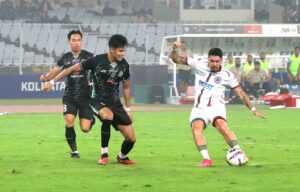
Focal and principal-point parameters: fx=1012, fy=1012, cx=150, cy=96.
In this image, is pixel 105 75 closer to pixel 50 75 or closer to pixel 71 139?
pixel 50 75

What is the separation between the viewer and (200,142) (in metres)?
14.4

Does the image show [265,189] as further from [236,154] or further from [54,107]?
[54,107]

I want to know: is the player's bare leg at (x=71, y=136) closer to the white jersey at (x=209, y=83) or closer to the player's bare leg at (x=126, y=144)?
the player's bare leg at (x=126, y=144)

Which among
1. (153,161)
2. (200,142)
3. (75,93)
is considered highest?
(75,93)

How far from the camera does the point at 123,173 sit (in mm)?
13516

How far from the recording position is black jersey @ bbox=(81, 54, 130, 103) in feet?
48.6

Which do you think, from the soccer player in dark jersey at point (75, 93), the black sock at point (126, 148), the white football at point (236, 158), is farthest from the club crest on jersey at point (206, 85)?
the soccer player in dark jersey at point (75, 93)

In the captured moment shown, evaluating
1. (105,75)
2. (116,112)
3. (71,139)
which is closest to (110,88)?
(105,75)

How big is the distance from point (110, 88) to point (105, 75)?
0.26m

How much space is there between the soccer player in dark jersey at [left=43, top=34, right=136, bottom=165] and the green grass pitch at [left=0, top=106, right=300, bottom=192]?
0.49 metres

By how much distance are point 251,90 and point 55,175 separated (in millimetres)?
25025

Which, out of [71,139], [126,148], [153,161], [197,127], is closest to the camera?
[197,127]

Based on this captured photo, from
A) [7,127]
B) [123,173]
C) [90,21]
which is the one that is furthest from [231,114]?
[90,21]

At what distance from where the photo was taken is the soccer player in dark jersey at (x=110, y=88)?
48.6 ft
